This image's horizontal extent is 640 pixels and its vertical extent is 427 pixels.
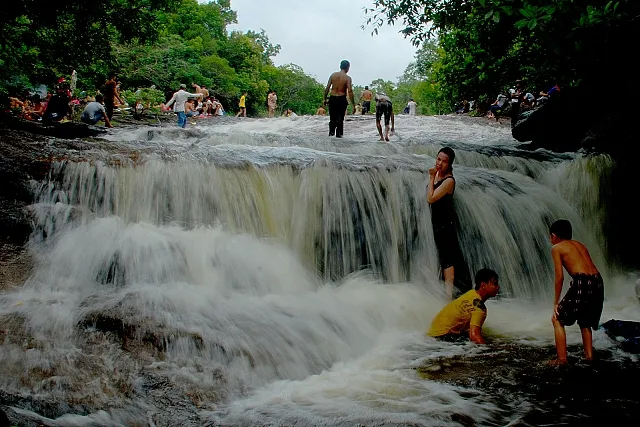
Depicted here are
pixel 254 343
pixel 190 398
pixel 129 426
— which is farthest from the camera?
pixel 254 343

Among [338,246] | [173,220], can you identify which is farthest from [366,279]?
[173,220]

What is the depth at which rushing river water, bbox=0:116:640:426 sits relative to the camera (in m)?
3.91

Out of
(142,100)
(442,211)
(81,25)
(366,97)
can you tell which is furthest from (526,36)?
(142,100)

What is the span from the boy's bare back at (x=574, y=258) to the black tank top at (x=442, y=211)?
2.03 meters

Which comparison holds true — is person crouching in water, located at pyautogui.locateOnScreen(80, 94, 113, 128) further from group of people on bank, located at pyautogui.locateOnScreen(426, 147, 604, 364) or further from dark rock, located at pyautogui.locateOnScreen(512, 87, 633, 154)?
group of people on bank, located at pyautogui.locateOnScreen(426, 147, 604, 364)

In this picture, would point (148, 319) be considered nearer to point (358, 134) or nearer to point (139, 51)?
point (358, 134)

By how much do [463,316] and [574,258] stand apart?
1.27 m

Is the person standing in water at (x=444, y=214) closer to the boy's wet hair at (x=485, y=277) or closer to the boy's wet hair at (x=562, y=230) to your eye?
the boy's wet hair at (x=485, y=277)

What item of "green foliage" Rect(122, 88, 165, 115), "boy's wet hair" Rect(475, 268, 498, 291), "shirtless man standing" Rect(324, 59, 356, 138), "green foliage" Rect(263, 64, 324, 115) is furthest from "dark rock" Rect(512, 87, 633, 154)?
"green foliage" Rect(263, 64, 324, 115)

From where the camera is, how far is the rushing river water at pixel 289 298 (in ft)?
12.8

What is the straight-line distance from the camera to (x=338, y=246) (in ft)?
24.3

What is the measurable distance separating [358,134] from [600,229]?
1003cm

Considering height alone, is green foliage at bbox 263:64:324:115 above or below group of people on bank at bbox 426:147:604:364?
above

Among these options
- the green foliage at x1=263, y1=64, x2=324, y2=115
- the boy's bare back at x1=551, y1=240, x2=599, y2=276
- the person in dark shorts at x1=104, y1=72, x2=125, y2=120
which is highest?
the green foliage at x1=263, y1=64, x2=324, y2=115
